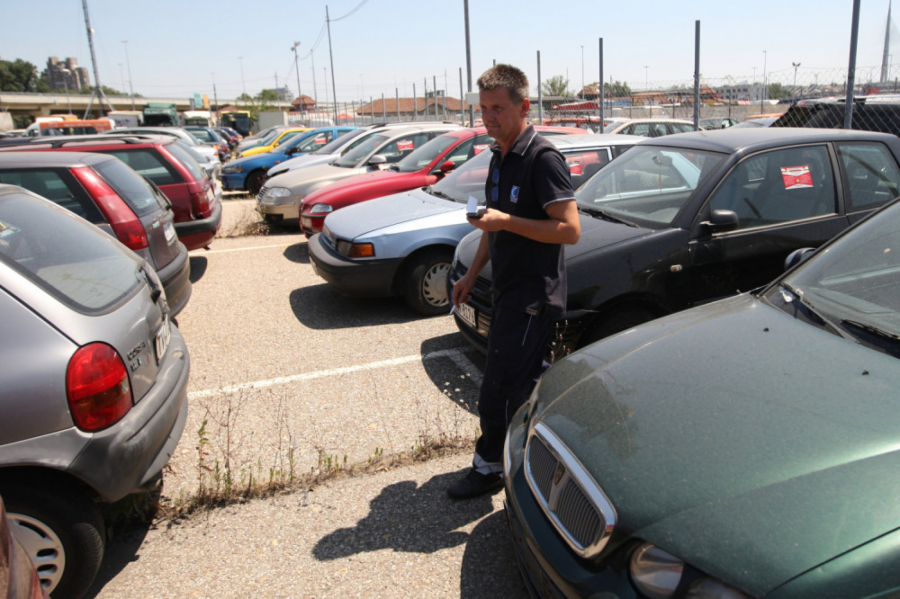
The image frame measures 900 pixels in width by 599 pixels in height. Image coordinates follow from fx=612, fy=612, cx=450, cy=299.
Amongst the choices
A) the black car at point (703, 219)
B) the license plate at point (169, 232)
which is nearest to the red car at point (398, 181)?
the license plate at point (169, 232)

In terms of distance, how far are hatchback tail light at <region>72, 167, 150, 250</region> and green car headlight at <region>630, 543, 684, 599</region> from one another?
478cm

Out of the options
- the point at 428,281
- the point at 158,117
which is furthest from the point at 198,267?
the point at 158,117

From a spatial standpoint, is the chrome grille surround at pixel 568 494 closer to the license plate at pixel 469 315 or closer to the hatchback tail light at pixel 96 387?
the hatchback tail light at pixel 96 387

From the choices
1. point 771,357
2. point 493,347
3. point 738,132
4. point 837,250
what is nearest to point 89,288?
point 493,347

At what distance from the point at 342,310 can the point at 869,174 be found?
4.76 meters

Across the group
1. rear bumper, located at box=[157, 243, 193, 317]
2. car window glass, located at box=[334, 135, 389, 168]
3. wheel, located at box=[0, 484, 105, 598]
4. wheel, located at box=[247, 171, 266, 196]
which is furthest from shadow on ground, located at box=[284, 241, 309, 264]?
wheel, located at box=[247, 171, 266, 196]

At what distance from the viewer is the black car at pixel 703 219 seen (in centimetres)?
392

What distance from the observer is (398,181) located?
324 inches

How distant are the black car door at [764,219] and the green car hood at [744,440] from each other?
1518 millimetres

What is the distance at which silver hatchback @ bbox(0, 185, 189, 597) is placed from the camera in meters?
2.34

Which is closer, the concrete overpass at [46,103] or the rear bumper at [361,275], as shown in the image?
the rear bumper at [361,275]

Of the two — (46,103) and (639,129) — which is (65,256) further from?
(46,103)

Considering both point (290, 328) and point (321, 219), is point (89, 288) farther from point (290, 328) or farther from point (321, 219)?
point (321, 219)

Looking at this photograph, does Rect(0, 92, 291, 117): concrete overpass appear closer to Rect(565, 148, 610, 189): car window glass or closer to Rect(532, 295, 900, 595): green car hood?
Rect(565, 148, 610, 189): car window glass
